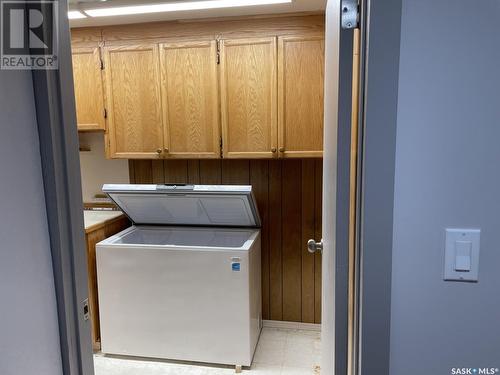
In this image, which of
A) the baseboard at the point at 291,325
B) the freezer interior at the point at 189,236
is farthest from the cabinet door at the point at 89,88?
the baseboard at the point at 291,325

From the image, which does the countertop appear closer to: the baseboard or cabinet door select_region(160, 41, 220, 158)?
cabinet door select_region(160, 41, 220, 158)

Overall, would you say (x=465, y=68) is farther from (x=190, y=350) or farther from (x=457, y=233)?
(x=190, y=350)

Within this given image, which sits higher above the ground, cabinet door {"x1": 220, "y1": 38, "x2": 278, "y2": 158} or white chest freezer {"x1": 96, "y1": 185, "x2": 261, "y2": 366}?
cabinet door {"x1": 220, "y1": 38, "x2": 278, "y2": 158}

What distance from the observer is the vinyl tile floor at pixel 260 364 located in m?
2.19

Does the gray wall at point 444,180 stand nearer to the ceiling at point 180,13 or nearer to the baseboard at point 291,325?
the ceiling at point 180,13

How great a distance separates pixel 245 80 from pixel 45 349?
182 centimetres

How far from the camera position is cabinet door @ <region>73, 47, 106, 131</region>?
2.38 m

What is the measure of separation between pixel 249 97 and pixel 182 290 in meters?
1.29

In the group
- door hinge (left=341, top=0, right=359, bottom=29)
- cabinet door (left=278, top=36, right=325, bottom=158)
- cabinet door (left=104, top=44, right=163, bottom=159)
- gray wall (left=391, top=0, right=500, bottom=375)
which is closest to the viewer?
gray wall (left=391, top=0, right=500, bottom=375)

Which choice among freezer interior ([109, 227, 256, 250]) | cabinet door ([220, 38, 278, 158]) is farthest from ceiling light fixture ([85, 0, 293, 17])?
freezer interior ([109, 227, 256, 250])

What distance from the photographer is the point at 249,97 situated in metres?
2.26

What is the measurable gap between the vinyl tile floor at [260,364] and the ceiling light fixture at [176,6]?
7.14ft

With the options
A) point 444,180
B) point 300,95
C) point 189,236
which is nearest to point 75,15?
point 300,95

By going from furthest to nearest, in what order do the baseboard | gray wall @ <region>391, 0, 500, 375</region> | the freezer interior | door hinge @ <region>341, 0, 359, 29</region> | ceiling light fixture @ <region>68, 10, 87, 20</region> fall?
the baseboard, the freezer interior, ceiling light fixture @ <region>68, 10, 87, 20</region>, door hinge @ <region>341, 0, 359, 29</region>, gray wall @ <region>391, 0, 500, 375</region>
